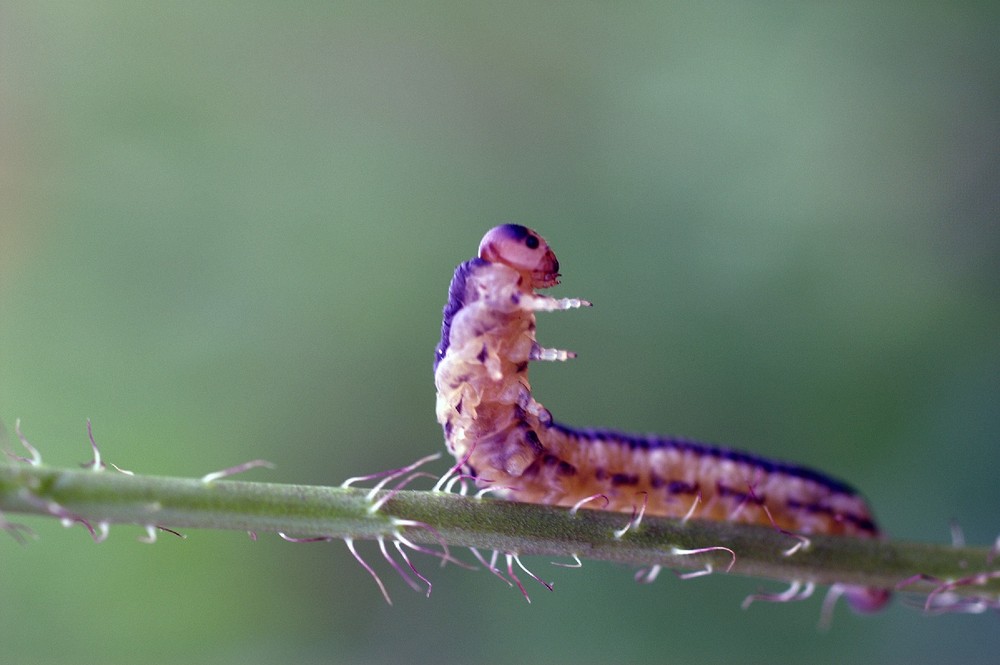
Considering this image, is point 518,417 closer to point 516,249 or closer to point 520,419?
point 520,419

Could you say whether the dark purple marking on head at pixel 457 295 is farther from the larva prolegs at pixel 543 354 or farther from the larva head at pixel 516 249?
the larva prolegs at pixel 543 354

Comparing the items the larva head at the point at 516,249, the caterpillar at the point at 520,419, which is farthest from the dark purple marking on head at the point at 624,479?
the larva head at the point at 516,249

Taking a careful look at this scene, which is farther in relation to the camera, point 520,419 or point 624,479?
point 624,479

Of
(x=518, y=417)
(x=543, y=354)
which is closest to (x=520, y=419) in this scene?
(x=518, y=417)

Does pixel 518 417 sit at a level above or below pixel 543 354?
below

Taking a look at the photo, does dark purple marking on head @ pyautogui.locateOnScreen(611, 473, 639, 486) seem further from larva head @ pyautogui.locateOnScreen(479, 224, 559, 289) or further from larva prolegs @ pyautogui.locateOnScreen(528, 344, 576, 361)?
larva head @ pyautogui.locateOnScreen(479, 224, 559, 289)

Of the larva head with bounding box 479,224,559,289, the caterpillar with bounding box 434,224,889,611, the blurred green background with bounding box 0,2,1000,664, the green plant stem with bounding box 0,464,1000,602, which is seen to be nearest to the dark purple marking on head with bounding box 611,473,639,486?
the caterpillar with bounding box 434,224,889,611

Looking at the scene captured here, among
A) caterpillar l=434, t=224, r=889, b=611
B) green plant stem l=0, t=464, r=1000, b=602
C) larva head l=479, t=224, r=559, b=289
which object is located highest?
larva head l=479, t=224, r=559, b=289

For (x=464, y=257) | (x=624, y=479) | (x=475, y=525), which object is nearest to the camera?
(x=475, y=525)
